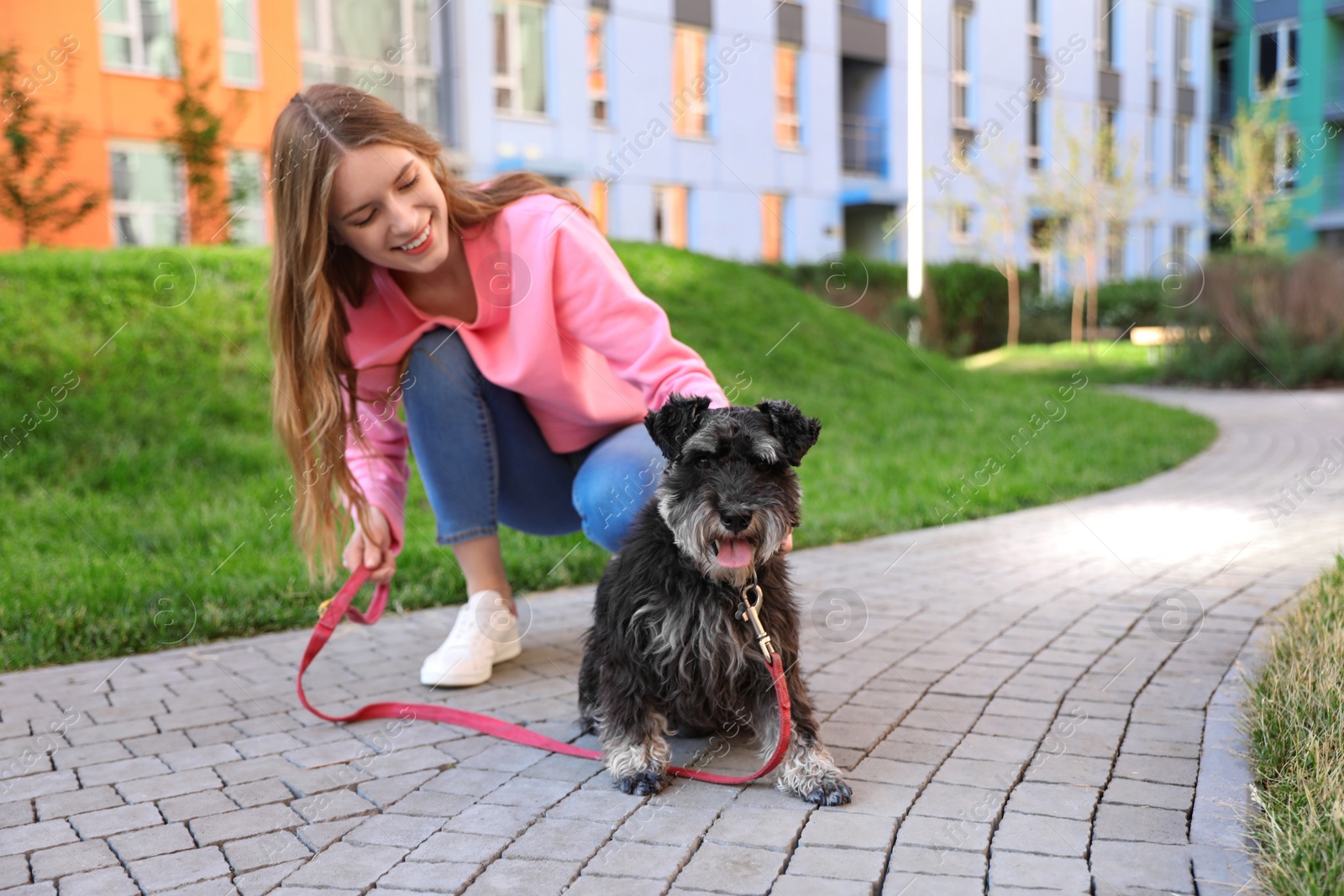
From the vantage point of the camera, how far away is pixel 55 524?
6.46m

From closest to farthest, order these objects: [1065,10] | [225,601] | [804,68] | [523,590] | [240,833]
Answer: [240,833]
[225,601]
[523,590]
[804,68]
[1065,10]

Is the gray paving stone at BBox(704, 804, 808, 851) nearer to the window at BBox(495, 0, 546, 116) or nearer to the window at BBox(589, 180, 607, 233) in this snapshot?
the window at BBox(589, 180, 607, 233)

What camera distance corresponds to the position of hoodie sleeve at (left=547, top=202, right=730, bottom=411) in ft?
12.0

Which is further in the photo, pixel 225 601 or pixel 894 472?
pixel 894 472

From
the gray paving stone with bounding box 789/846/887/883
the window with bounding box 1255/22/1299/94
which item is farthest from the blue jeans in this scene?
the window with bounding box 1255/22/1299/94

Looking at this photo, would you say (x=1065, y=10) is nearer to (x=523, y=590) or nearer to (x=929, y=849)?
(x=523, y=590)

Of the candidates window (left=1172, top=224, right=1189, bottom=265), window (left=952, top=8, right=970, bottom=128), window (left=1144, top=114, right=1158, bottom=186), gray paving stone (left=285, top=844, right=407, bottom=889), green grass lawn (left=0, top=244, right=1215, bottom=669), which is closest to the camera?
gray paving stone (left=285, top=844, right=407, bottom=889)

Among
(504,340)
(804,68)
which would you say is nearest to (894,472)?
(504,340)

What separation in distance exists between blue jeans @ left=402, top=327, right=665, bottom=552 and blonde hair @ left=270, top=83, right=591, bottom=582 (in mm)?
261

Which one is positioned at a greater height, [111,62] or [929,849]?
[111,62]

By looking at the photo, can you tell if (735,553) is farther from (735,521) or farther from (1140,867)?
(1140,867)

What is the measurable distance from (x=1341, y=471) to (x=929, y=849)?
26.1 feet

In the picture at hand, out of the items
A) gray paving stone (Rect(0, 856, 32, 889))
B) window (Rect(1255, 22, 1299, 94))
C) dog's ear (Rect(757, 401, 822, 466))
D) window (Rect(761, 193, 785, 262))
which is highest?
window (Rect(1255, 22, 1299, 94))

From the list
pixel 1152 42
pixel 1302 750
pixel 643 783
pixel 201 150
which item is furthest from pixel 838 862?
pixel 1152 42
